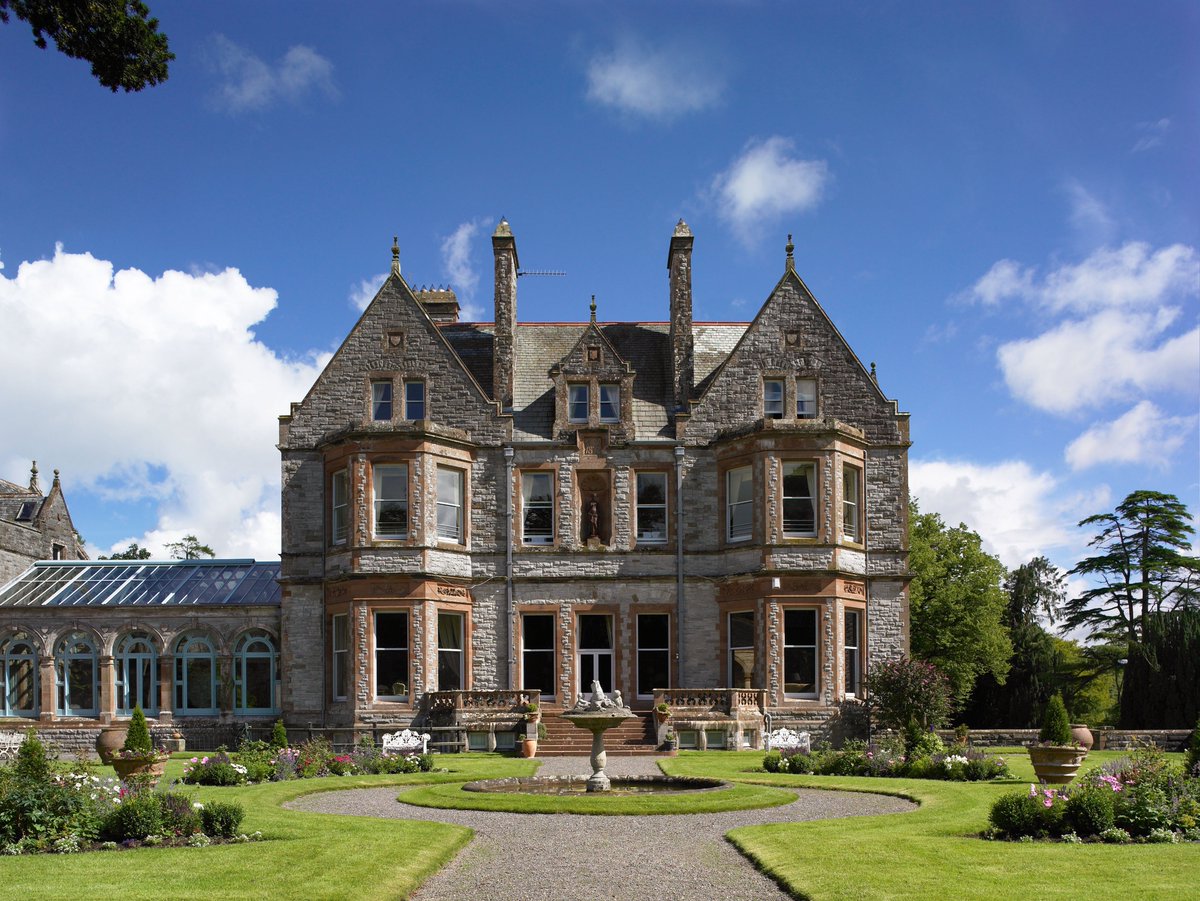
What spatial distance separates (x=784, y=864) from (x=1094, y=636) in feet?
142

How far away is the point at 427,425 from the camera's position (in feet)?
112

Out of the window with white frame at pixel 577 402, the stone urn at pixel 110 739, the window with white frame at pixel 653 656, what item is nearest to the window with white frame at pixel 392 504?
the window with white frame at pixel 577 402

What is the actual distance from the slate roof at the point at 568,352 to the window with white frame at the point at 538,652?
5277 millimetres

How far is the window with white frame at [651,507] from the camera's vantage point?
35812 mm

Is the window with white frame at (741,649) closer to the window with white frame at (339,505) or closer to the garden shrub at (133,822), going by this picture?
the window with white frame at (339,505)

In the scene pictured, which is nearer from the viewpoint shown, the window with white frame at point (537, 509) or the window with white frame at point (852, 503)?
the window with white frame at point (852, 503)

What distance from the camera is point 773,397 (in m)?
36.0

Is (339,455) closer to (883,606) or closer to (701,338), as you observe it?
(701,338)

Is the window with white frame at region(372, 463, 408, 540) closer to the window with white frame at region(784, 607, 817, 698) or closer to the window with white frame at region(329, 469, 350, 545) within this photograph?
the window with white frame at region(329, 469, 350, 545)

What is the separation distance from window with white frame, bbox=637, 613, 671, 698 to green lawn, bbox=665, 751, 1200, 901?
1695 cm

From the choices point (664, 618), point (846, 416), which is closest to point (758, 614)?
point (664, 618)

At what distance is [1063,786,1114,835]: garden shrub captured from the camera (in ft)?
50.8

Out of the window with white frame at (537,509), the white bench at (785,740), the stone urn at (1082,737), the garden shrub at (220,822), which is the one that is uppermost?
the window with white frame at (537,509)

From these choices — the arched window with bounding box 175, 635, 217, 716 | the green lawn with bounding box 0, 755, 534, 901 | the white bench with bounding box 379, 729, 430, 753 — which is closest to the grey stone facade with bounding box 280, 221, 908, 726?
the white bench with bounding box 379, 729, 430, 753
